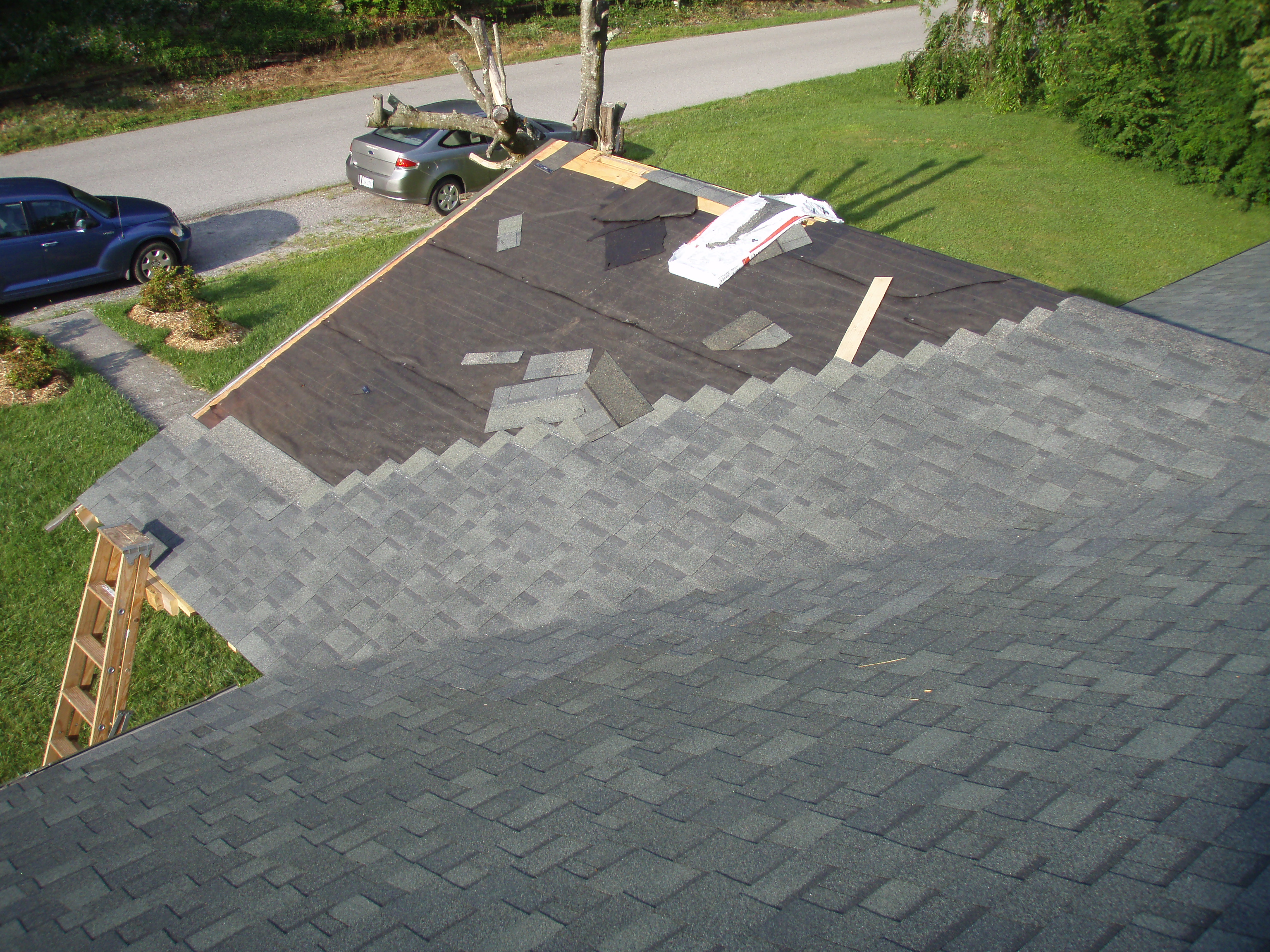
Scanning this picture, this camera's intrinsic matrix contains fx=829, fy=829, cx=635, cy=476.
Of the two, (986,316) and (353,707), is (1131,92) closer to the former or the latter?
(986,316)

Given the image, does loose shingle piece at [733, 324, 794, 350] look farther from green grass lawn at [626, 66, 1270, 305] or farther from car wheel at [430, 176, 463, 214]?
car wheel at [430, 176, 463, 214]

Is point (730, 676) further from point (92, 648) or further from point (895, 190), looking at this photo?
point (895, 190)

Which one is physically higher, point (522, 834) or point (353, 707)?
point (522, 834)

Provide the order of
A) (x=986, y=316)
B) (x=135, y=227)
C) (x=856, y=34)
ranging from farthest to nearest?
(x=856, y=34) → (x=135, y=227) → (x=986, y=316)

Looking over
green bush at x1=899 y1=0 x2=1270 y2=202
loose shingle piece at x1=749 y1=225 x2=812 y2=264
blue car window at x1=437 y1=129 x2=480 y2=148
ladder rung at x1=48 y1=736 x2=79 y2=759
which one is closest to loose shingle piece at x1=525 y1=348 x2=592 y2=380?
loose shingle piece at x1=749 y1=225 x2=812 y2=264

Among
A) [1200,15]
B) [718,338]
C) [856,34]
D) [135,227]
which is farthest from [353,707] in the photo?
[856,34]

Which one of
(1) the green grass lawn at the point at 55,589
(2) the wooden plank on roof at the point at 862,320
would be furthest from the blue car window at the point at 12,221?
(2) the wooden plank on roof at the point at 862,320
